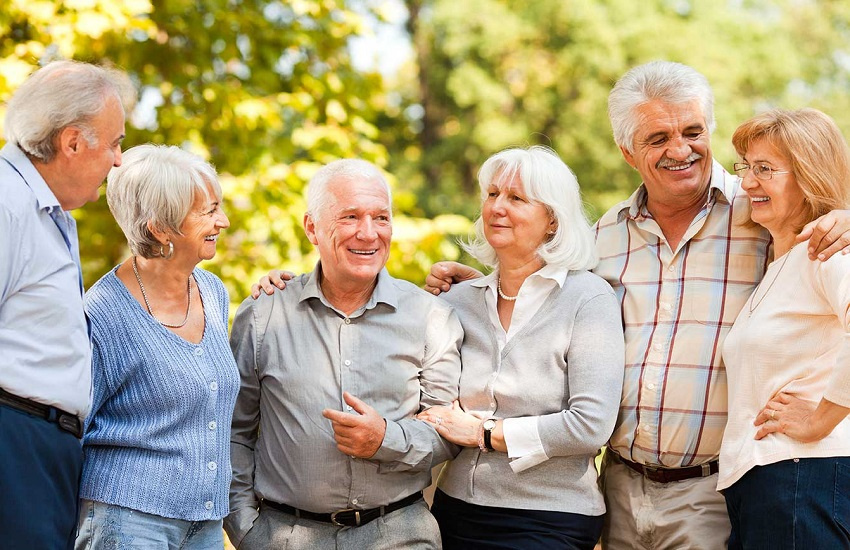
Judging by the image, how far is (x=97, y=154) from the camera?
7.23 feet

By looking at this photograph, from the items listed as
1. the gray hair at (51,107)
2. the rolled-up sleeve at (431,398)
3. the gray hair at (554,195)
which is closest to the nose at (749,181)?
the gray hair at (554,195)

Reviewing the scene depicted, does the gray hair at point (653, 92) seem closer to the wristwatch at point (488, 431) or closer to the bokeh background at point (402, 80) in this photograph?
the wristwatch at point (488, 431)

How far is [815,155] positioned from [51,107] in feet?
6.53

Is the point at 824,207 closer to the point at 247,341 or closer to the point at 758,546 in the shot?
the point at 758,546

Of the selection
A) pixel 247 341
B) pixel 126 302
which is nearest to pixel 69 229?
pixel 126 302

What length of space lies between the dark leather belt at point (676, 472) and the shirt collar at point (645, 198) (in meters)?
0.81

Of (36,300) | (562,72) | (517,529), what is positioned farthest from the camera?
(562,72)

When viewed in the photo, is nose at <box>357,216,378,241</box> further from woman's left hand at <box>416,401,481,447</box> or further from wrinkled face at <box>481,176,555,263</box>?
woman's left hand at <box>416,401,481,447</box>

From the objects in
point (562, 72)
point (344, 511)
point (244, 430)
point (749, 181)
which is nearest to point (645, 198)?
point (749, 181)

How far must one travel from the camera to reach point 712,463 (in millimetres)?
2746

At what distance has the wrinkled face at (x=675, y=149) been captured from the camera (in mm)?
2857

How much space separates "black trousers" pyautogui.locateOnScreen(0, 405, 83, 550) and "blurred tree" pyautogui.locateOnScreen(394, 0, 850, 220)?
455 inches

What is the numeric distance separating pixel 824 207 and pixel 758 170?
0.21 metres

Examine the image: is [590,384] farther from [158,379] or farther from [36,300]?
[36,300]
